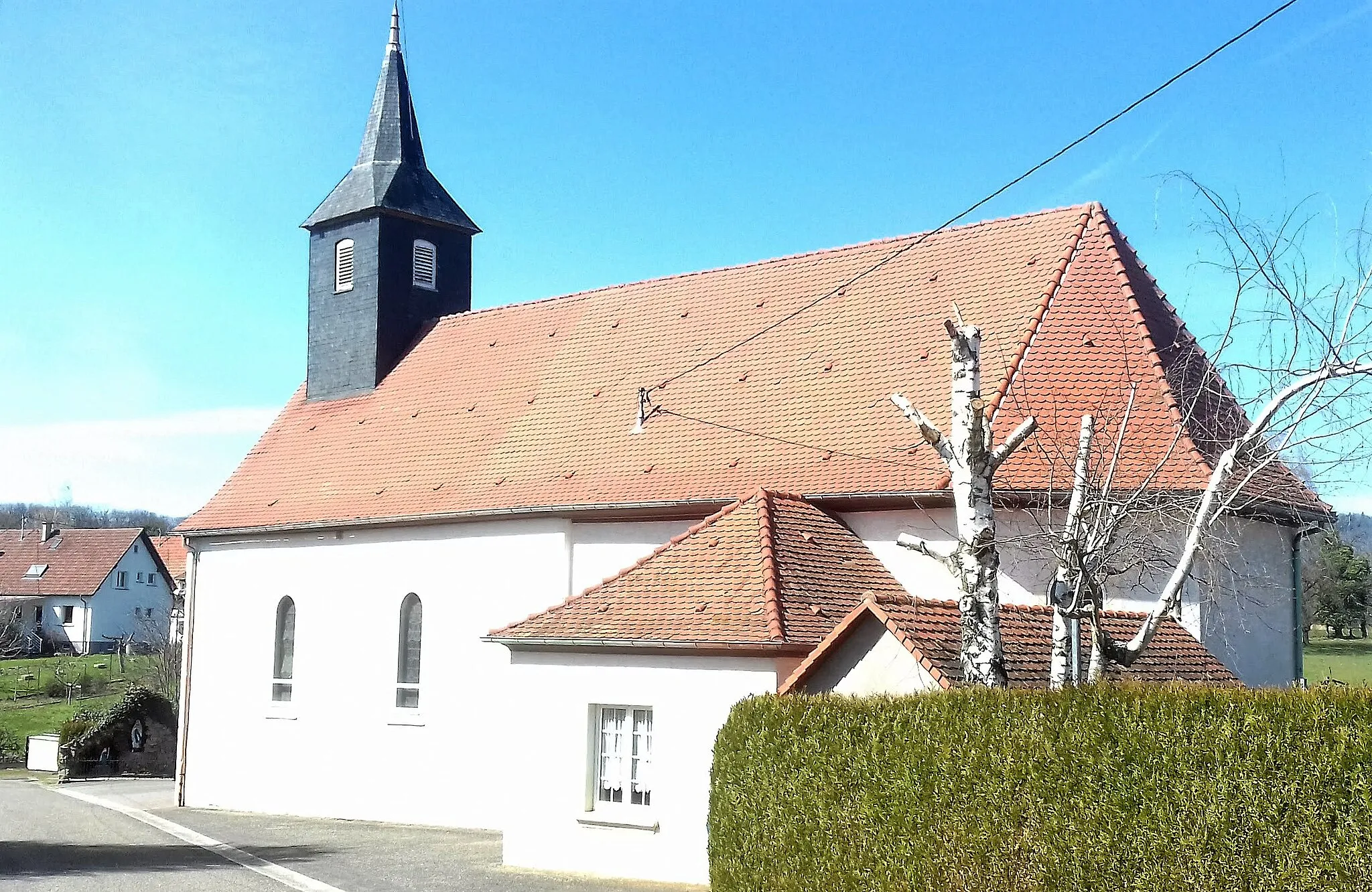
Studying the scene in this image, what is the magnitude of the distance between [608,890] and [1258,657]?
8422mm

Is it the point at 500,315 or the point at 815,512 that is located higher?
the point at 500,315

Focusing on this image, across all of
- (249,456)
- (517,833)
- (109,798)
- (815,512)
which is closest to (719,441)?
(815,512)

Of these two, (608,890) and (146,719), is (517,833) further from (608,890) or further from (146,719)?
(146,719)

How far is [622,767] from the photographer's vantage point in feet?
50.6

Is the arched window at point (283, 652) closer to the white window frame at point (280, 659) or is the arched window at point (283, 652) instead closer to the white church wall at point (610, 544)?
the white window frame at point (280, 659)

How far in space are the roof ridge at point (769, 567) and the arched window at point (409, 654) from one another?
771 cm

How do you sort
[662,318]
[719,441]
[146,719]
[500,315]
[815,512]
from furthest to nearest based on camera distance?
1. [146,719]
2. [500,315]
3. [662,318]
4. [719,441]
5. [815,512]

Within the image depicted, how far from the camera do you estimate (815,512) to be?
16.9 metres

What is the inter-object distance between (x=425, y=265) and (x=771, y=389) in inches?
430

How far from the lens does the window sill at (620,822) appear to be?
48.4 feet

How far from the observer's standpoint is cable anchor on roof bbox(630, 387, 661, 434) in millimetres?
20234

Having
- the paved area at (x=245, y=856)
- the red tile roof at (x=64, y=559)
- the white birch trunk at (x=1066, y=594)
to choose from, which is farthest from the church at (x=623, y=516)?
the red tile roof at (x=64, y=559)

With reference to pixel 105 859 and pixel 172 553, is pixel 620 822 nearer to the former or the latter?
pixel 105 859

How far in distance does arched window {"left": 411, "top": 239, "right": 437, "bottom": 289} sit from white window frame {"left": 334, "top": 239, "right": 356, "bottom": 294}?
1.24m
